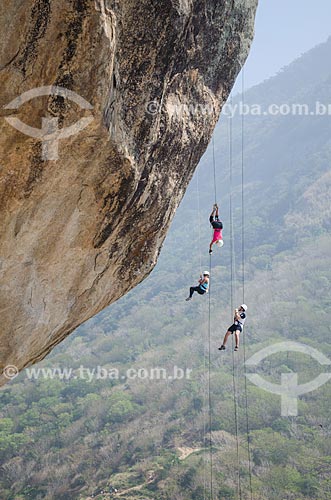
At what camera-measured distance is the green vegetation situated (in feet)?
141

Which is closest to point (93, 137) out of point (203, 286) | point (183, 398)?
point (203, 286)

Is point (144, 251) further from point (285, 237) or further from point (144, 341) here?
point (285, 237)

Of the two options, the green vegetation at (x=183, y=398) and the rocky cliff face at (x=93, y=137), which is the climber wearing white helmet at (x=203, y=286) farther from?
the green vegetation at (x=183, y=398)

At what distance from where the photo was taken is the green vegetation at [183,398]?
1697 inches

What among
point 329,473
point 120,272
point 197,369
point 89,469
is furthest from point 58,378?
point 120,272

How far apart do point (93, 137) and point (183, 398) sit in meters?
61.1

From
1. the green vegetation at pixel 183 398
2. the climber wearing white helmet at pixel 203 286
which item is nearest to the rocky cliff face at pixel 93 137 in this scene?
the climber wearing white helmet at pixel 203 286

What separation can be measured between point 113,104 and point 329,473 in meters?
41.8

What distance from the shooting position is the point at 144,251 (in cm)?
916

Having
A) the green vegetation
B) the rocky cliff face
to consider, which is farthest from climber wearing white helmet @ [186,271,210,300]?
the green vegetation

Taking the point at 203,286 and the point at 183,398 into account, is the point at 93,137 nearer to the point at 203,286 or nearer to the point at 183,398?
the point at 203,286

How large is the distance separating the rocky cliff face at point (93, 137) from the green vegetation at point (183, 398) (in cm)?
3555

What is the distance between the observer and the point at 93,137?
241 inches

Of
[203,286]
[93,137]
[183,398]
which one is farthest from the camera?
[183,398]
